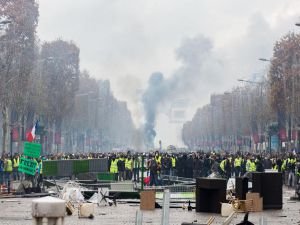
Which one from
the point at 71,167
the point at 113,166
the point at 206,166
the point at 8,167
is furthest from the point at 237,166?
the point at 8,167

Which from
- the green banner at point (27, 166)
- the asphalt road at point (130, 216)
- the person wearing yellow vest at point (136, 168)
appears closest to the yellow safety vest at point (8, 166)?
the person wearing yellow vest at point (136, 168)

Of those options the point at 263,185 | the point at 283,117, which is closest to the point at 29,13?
the point at 283,117

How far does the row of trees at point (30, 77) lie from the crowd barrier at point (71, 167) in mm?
12186

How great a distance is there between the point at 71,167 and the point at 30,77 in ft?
108

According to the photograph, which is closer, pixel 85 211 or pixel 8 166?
pixel 85 211

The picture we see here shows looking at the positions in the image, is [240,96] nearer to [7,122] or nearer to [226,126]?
[226,126]

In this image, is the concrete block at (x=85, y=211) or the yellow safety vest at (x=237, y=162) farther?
the yellow safety vest at (x=237, y=162)

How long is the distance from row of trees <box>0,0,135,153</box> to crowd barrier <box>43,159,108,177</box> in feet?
40.0

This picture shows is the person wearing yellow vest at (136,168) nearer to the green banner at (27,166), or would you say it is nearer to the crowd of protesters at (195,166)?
the crowd of protesters at (195,166)

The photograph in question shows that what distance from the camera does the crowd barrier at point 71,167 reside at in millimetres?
52031

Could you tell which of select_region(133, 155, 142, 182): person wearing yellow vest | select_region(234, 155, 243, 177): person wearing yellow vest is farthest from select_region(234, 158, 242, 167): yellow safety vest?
select_region(133, 155, 142, 182): person wearing yellow vest

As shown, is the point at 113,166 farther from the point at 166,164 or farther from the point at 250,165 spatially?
the point at 250,165

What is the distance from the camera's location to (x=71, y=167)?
54938 mm

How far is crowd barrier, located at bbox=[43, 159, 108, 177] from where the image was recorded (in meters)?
52.0
